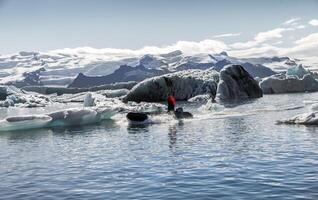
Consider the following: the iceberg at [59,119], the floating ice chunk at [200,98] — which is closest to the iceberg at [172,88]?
the floating ice chunk at [200,98]

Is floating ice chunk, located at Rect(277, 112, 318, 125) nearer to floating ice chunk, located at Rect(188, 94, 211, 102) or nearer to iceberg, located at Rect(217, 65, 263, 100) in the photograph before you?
iceberg, located at Rect(217, 65, 263, 100)

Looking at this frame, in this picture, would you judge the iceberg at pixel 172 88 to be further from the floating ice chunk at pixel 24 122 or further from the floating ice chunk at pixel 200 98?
the floating ice chunk at pixel 24 122

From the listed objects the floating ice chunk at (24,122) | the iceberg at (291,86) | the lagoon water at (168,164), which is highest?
the iceberg at (291,86)

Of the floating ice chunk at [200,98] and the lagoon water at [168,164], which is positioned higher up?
the floating ice chunk at [200,98]

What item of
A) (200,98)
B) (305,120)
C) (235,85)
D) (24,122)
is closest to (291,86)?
(235,85)

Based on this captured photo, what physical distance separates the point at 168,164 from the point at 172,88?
71.0 meters

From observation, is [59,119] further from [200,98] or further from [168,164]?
[200,98]

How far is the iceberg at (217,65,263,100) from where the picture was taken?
7956 centimetres

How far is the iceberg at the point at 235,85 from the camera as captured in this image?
79562mm

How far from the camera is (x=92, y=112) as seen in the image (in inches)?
1837

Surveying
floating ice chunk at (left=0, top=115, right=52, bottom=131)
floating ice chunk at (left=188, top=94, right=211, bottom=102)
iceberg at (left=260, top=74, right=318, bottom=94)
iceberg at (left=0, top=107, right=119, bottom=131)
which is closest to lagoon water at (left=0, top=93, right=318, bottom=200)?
floating ice chunk at (left=0, top=115, right=52, bottom=131)

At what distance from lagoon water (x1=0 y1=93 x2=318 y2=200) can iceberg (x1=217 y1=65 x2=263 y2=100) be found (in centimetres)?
4358

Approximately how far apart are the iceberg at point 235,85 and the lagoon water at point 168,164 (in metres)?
43.6

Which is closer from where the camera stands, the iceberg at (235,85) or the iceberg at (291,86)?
the iceberg at (235,85)
